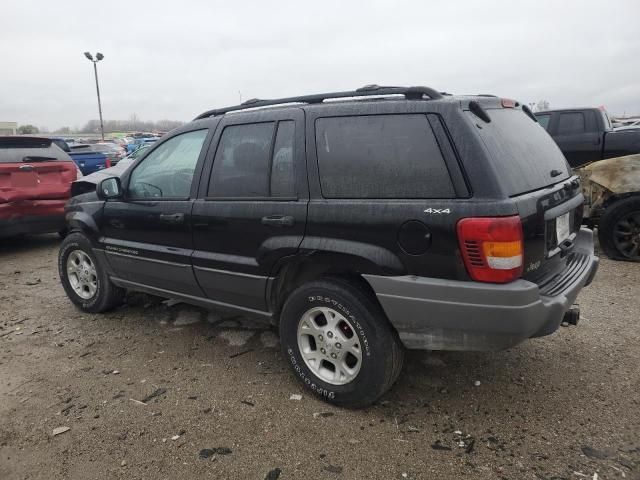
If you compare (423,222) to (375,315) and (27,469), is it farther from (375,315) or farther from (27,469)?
(27,469)

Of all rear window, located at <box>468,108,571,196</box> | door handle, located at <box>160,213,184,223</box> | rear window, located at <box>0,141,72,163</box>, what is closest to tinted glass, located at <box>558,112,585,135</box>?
rear window, located at <box>468,108,571,196</box>

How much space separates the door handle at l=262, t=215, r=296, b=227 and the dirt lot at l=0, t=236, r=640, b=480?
1.08 m

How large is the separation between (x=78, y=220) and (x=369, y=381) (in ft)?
10.2

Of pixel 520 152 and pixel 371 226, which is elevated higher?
pixel 520 152

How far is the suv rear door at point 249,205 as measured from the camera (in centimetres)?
296

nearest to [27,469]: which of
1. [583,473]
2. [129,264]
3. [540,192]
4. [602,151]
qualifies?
[129,264]

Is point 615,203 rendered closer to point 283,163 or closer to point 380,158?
point 380,158

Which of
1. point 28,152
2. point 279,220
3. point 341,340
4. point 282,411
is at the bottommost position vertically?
point 282,411

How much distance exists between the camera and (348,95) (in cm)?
294

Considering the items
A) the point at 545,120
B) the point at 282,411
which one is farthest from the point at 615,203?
the point at 282,411

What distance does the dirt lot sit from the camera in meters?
2.43

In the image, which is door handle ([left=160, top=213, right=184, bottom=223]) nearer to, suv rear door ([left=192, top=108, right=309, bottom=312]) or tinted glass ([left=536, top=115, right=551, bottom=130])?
suv rear door ([left=192, top=108, right=309, bottom=312])

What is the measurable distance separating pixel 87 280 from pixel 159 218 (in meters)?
1.41

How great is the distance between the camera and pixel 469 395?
3.01m
